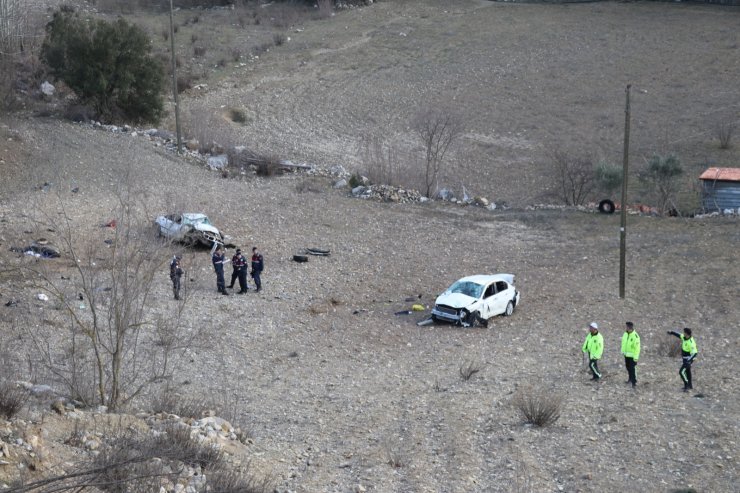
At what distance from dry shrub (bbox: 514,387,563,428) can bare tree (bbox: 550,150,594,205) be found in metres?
21.5

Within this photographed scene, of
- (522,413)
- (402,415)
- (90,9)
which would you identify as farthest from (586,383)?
(90,9)

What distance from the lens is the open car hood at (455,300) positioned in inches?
966

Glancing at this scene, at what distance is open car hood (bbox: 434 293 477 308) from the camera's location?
24547 mm

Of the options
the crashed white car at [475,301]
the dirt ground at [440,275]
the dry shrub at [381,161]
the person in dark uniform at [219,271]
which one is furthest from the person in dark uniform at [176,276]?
the dry shrub at [381,161]

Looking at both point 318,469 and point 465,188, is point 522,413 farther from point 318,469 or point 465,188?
point 465,188

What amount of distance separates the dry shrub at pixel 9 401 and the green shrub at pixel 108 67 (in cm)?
2953

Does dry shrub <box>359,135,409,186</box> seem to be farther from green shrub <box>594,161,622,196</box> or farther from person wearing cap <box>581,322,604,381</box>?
person wearing cap <box>581,322,604,381</box>

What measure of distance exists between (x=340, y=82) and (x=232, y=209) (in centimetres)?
2449

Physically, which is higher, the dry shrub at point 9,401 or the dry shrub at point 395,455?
the dry shrub at point 9,401

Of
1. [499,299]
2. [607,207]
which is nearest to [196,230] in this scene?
[499,299]

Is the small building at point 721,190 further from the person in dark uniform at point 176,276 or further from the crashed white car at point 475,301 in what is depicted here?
the person in dark uniform at point 176,276

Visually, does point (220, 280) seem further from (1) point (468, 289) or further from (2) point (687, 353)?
(2) point (687, 353)

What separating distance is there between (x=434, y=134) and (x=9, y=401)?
3153cm

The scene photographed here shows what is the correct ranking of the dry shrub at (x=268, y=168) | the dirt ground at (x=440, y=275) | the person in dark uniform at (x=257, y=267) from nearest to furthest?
the dirt ground at (x=440, y=275) < the person in dark uniform at (x=257, y=267) < the dry shrub at (x=268, y=168)
